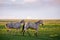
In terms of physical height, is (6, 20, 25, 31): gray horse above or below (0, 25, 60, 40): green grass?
above

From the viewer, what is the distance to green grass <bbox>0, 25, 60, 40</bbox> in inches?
88.0

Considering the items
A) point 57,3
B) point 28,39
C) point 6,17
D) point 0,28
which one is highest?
point 57,3

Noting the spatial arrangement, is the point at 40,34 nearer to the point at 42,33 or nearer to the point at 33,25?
the point at 42,33

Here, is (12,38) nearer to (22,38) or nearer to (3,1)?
(22,38)

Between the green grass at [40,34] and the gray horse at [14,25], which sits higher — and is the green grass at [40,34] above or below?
below

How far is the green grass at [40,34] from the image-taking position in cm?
224

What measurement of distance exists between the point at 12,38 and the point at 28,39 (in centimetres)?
24

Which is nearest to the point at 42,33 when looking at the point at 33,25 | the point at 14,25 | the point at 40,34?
the point at 40,34

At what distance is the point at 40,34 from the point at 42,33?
0.11 feet

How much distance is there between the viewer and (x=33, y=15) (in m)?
2.28

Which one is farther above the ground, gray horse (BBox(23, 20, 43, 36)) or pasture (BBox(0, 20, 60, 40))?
gray horse (BBox(23, 20, 43, 36))

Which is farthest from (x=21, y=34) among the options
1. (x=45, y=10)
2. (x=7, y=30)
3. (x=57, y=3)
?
(x=57, y=3)

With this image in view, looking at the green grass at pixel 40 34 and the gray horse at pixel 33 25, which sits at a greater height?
the gray horse at pixel 33 25

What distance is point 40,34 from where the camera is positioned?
2242 millimetres
